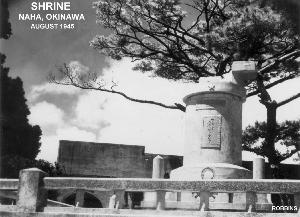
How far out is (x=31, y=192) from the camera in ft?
24.4

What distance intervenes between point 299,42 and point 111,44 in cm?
733

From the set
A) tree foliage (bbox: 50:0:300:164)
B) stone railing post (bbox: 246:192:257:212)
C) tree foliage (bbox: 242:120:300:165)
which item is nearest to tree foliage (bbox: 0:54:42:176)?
tree foliage (bbox: 50:0:300:164)

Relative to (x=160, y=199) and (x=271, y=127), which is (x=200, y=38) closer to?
Answer: (x=271, y=127)

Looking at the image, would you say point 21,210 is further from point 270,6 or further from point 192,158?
point 270,6

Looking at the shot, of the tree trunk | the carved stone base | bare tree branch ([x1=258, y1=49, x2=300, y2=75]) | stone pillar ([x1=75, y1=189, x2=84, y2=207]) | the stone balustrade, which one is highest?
bare tree branch ([x1=258, y1=49, x2=300, y2=75])

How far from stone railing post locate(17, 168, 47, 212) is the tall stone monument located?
3.18 metres

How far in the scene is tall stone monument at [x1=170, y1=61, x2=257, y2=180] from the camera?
940 cm

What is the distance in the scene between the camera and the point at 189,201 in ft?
30.0

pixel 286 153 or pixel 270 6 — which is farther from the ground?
pixel 270 6

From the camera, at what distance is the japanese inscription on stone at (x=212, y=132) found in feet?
31.3

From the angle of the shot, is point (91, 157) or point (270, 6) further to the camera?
point (91, 157)

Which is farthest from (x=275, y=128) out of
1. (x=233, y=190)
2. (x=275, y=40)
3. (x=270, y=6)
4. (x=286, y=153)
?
(x=233, y=190)

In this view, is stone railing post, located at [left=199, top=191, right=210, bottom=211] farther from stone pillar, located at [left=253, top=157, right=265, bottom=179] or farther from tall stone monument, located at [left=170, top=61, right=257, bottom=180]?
stone pillar, located at [left=253, top=157, right=265, bottom=179]

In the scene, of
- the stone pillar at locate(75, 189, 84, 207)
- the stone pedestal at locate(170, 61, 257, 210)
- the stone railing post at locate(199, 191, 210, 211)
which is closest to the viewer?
the stone railing post at locate(199, 191, 210, 211)
